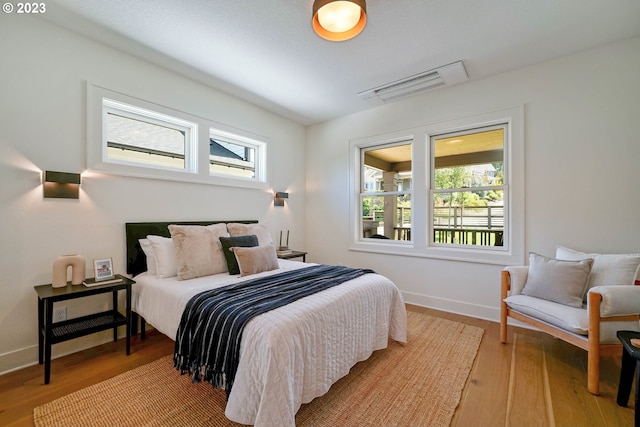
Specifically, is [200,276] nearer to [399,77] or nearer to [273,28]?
[273,28]

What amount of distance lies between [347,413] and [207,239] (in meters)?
1.86

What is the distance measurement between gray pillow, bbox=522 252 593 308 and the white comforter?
1155mm

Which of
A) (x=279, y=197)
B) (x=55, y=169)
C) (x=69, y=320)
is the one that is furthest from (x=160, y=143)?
(x=69, y=320)

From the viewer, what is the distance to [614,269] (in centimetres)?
208

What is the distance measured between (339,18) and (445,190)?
2433mm

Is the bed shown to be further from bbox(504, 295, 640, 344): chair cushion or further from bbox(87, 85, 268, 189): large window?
bbox(504, 295, 640, 344): chair cushion

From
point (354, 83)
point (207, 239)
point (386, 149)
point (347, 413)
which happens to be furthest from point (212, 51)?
point (347, 413)

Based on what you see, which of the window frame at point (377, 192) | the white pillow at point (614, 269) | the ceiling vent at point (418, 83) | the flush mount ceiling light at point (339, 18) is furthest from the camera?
the window frame at point (377, 192)

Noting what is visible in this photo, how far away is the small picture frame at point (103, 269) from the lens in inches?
87.8

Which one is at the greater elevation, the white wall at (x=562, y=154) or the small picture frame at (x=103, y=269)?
the white wall at (x=562, y=154)

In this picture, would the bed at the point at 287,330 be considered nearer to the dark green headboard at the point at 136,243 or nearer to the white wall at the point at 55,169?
the dark green headboard at the point at 136,243

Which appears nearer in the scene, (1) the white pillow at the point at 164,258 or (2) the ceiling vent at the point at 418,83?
(1) the white pillow at the point at 164,258

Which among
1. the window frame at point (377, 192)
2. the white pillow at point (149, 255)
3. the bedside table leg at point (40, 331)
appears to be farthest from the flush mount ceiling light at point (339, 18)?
the bedside table leg at point (40, 331)

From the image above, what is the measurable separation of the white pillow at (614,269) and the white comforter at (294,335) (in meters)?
1.55
